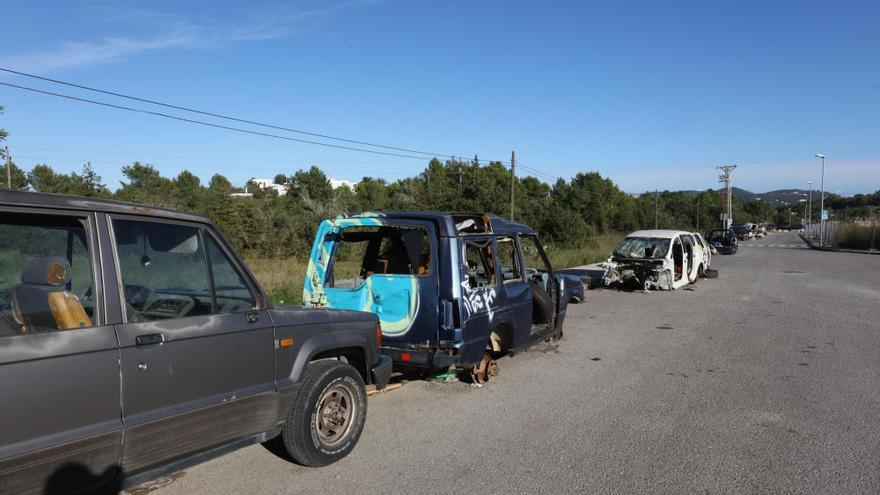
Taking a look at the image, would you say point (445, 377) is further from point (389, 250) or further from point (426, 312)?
point (389, 250)

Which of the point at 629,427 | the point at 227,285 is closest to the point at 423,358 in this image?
the point at 629,427

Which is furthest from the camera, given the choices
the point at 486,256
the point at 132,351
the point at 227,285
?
the point at 486,256

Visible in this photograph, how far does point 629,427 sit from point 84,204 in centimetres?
462

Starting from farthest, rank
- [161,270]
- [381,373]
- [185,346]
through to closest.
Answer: [381,373] < [161,270] < [185,346]

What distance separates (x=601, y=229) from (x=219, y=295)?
201ft

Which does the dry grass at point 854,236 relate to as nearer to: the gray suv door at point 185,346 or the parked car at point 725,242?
the parked car at point 725,242

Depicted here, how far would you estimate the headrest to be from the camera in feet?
10.3

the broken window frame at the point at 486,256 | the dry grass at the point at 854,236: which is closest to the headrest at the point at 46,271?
the broken window frame at the point at 486,256

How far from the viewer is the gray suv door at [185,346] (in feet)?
10.8

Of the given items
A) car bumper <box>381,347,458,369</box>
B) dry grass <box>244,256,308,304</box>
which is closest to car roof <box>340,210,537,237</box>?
car bumper <box>381,347,458,369</box>

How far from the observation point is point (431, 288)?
20.0 feet

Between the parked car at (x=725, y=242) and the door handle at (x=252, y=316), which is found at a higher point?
the door handle at (x=252, y=316)

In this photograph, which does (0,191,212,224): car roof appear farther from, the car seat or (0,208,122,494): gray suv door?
the car seat

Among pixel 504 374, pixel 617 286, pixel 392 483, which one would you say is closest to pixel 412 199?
pixel 617 286
